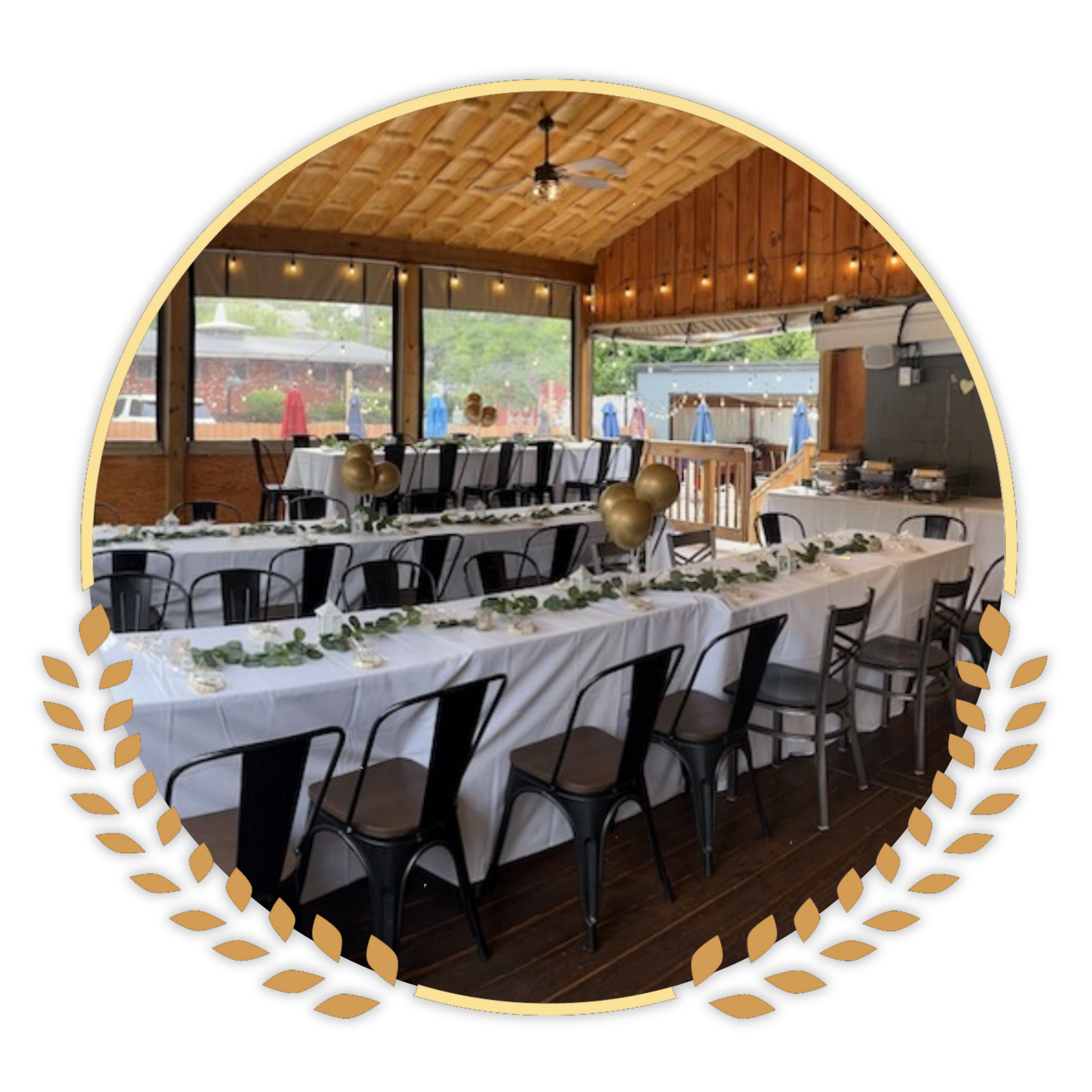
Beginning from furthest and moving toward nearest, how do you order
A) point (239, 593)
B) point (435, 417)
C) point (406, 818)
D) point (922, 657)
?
point (435, 417)
point (239, 593)
point (922, 657)
point (406, 818)

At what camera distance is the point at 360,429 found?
1220 cm

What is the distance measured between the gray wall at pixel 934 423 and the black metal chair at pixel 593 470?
3.16m

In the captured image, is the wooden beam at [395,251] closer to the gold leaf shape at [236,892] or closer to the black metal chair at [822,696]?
the black metal chair at [822,696]

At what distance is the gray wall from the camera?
8.20 meters

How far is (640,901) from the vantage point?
2994 mm

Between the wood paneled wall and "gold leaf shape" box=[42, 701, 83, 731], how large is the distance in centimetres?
961

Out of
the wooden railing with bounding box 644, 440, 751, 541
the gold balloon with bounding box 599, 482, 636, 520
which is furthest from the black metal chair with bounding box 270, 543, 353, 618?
the wooden railing with bounding box 644, 440, 751, 541

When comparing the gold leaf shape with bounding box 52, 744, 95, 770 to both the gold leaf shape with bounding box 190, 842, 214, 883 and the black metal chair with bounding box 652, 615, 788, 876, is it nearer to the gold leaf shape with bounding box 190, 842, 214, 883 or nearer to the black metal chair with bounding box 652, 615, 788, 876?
the gold leaf shape with bounding box 190, 842, 214, 883

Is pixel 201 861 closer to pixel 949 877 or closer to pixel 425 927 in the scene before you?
pixel 949 877

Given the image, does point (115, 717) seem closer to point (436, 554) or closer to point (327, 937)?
point (327, 937)

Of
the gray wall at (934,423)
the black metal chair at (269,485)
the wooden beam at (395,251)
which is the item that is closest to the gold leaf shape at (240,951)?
the black metal chair at (269,485)

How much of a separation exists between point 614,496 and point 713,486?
6.95 m

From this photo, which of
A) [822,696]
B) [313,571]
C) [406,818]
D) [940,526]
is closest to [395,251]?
[940,526]

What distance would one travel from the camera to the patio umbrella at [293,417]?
11.9 m
